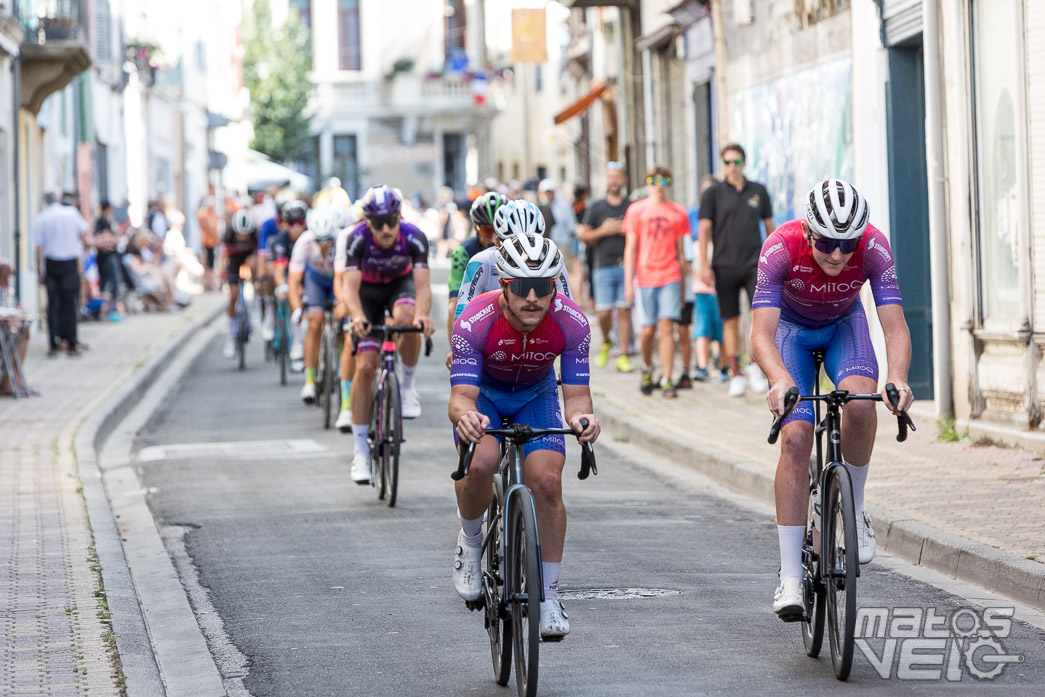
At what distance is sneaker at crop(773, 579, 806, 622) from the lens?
665 cm

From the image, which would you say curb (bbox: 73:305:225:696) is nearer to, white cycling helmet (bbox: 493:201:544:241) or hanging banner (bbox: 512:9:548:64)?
white cycling helmet (bbox: 493:201:544:241)

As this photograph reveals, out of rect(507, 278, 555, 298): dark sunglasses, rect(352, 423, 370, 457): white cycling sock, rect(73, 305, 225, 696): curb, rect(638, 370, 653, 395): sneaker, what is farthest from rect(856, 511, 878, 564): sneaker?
rect(638, 370, 653, 395): sneaker

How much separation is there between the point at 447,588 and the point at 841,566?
2.41 meters

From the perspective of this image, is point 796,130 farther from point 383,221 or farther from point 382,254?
point 383,221

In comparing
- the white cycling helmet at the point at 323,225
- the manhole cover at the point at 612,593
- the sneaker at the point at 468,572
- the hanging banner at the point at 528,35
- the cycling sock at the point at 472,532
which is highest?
the hanging banner at the point at 528,35

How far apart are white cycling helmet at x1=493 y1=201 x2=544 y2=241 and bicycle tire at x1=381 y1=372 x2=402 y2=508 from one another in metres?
3.29

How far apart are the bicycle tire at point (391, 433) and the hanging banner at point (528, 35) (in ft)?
68.0

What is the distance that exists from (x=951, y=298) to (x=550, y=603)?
7.92m

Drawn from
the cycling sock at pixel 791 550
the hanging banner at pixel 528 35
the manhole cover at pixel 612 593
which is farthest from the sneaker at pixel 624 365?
the hanging banner at pixel 528 35

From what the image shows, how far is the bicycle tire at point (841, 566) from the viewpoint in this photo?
6.26 m

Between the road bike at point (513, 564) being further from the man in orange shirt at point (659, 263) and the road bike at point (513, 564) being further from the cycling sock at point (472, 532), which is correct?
the man in orange shirt at point (659, 263)

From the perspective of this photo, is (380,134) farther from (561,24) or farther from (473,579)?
(473,579)

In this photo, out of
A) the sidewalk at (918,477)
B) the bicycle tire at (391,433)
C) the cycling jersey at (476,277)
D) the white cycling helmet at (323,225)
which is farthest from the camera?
the white cycling helmet at (323,225)

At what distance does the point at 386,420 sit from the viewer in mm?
11180
